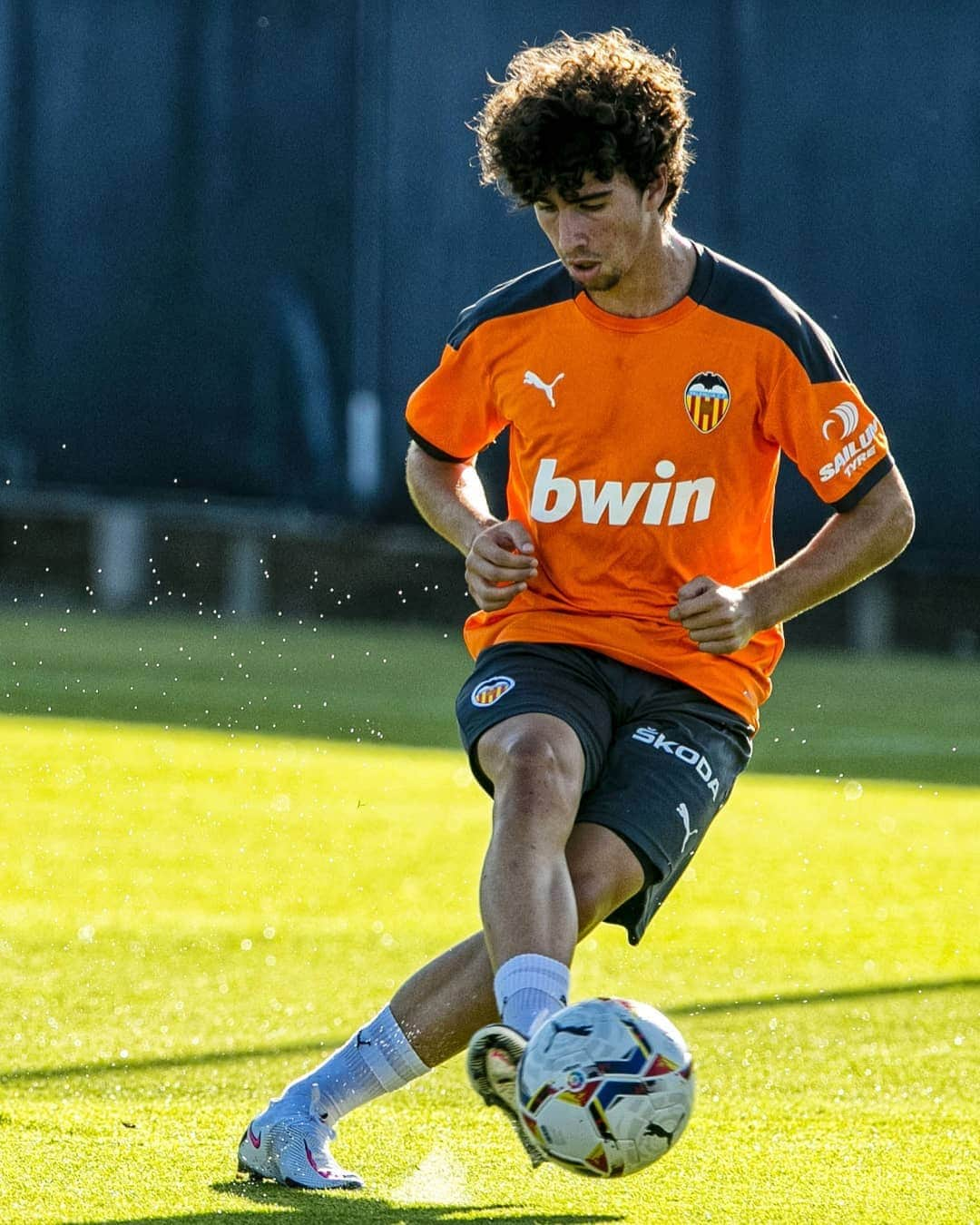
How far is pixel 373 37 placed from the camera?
46.8 feet

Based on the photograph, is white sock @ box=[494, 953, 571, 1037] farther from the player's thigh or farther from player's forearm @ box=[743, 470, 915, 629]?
player's forearm @ box=[743, 470, 915, 629]

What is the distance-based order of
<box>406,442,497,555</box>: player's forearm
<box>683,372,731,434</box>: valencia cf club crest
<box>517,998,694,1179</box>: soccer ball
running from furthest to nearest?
<box>406,442,497,555</box>: player's forearm
<box>683,372,731,434</box>: valencia cf club crest
<box>517,998,694,1179</box>: soccer ball

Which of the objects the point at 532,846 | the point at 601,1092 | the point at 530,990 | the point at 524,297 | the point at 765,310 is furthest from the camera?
the point at 524,297

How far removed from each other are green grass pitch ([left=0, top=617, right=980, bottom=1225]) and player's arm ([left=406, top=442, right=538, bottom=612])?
1.02m

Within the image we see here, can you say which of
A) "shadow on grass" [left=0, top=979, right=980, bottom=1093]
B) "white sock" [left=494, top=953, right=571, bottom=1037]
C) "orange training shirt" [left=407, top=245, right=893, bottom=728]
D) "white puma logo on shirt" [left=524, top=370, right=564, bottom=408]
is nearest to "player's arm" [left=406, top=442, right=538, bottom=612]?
"orange training shirt" [left=407, top=245, right=893, bottom=728]

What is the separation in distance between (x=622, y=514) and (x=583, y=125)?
683 millimetres

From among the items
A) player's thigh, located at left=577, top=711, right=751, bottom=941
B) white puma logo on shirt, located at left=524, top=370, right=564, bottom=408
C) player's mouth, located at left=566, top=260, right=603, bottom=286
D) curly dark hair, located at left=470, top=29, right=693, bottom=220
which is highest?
curly dark hair, located at left=470, top=29, right=693, bottom=220

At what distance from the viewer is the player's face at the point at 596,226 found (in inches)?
139

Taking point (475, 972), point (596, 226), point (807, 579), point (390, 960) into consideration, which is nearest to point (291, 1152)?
point (475, 972)

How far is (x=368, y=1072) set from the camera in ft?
11.9

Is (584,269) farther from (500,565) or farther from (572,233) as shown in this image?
(500,565)

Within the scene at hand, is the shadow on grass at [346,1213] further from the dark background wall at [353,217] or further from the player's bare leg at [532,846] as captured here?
the dark background wall at [353,217]

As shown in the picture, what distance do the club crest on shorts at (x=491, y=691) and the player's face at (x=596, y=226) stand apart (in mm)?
705

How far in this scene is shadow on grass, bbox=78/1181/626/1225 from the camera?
3.21 meters
